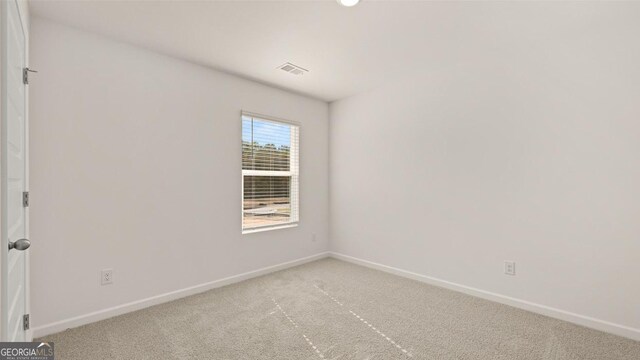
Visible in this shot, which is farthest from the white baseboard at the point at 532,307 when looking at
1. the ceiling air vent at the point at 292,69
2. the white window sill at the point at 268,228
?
the ceiling air vent at the point at 292,69

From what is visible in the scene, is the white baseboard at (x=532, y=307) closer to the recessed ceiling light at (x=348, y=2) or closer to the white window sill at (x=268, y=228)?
the white window sill at (x=268, y=228)

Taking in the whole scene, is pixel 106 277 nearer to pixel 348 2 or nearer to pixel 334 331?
pixel 334 331

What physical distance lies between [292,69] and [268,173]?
1.35 metres

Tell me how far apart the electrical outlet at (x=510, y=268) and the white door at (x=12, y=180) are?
348 cm

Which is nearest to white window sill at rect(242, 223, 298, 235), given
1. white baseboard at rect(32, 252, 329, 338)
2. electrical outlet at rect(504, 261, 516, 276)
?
white baseboard at rect(32, 252, 329, 338)

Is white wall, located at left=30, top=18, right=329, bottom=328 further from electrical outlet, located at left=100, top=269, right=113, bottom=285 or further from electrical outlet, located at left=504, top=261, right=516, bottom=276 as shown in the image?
electrical outlet, located at left=504, top=261, right=516, bottom=276

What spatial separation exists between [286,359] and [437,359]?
40.0 inches

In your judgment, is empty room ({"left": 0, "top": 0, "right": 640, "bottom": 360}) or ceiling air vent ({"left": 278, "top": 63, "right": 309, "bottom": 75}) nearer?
empty room ({"left": 0, "top": 0, "right": 640, "bottom": 360})

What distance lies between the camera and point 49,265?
2213 mm

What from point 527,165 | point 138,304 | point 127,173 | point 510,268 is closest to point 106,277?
point 138,304

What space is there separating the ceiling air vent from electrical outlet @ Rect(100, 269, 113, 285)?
255 cm

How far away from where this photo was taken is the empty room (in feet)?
6.86

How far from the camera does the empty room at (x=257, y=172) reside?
2.09 metres

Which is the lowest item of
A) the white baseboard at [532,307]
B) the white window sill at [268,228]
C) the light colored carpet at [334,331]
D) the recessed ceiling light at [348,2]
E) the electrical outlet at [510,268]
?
the light colored carpet at [334,331]
